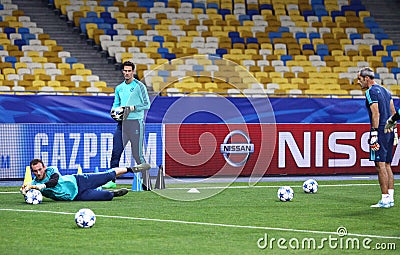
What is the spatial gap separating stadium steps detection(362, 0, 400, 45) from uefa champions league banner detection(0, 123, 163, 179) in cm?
1479

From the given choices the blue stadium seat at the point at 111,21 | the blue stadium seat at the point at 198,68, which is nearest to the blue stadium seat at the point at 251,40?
the blue stadium seat at the point at 198,68

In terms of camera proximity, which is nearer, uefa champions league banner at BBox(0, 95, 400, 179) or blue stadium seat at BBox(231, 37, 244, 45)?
uefa champions league banner at BBox(0, 95, 400, 179)

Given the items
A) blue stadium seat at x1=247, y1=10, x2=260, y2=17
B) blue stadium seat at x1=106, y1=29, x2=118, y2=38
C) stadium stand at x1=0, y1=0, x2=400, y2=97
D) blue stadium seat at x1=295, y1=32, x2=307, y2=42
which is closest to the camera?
stadium stand at x1=0, y1=0, x2=400, y2=97

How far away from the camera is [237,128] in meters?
19.6

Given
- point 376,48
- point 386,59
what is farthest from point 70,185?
point 376,48

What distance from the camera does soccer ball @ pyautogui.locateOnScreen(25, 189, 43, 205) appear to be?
12406mm

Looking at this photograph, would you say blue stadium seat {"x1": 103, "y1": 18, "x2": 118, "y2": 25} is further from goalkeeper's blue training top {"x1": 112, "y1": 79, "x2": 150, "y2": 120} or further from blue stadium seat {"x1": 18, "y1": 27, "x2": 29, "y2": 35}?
goalkeeper's blue training top {"x1": 112, "y1": 79, "x2": 150, "y2": 120}

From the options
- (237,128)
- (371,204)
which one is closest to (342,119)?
(237,128)

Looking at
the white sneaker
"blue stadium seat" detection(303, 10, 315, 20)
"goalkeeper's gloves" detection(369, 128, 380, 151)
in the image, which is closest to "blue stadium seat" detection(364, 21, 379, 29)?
"blue stadium seat" detection(303, 10, 315, 20)

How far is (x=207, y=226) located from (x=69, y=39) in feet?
55.5

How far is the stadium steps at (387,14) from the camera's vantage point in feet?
100

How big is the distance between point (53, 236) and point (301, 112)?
1195 cm

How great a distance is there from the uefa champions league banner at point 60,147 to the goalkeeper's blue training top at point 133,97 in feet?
11.7

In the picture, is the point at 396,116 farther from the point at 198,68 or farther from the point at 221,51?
the point at 221,51
